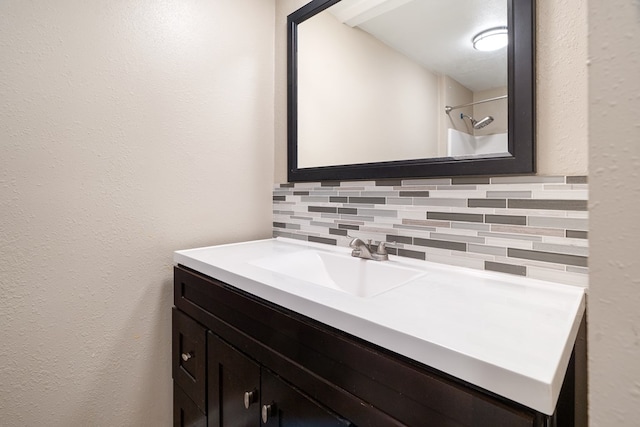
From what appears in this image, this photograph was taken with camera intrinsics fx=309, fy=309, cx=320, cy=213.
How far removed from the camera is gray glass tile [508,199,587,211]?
0.71m

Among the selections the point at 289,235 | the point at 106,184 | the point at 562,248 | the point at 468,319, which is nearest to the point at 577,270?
the point at 562,248

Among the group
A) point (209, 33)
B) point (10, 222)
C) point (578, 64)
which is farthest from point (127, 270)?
point (578, 64)

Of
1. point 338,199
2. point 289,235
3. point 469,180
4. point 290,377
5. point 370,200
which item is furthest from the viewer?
point 289,235

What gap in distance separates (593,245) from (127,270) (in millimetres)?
1263

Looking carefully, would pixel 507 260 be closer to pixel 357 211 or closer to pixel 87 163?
pixel 357 211

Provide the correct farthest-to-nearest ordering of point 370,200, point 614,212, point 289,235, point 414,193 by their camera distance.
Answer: point 289,235
point 370,200
point 414,193
point 614,212

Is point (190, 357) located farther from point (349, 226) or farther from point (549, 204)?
point (549, 204)

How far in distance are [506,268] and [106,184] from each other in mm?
1265

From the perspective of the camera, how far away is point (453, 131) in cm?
93

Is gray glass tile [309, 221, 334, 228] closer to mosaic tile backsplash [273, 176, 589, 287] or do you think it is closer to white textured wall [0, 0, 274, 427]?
mosaic tile backsplash [273, 176, 589, 287]

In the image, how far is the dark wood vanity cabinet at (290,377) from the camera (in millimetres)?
441

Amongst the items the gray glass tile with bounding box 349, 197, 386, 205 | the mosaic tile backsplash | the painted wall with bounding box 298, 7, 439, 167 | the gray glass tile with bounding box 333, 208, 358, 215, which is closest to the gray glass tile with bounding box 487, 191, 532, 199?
the mosaic tile backsplash

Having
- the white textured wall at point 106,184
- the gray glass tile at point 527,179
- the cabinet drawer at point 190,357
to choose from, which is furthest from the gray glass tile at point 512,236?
the white textured wall at point 106,184

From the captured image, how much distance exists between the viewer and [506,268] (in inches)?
32.2
